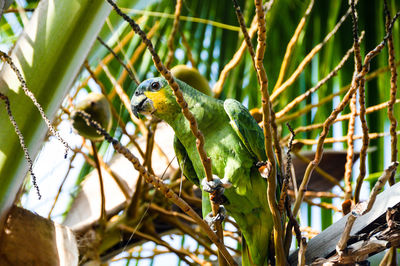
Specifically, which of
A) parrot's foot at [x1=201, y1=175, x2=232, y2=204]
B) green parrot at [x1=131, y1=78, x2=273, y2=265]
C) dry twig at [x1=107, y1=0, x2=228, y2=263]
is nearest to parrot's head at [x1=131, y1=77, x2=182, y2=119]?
green parrot at [x1=131, y1=78, x2=273, y2=265]

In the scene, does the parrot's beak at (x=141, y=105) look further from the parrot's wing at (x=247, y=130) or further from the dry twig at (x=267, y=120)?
the dry twig at (x=267, y=120)

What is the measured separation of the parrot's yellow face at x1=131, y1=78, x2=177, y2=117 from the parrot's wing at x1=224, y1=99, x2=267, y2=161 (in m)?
0.22

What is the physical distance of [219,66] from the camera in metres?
2.07

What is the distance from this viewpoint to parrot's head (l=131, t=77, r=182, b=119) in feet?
4.99

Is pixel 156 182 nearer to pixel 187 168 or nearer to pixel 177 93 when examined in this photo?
pixel 177 93

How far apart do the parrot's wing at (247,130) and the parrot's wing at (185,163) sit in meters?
0.22

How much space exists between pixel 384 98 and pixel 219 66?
69 centimetres

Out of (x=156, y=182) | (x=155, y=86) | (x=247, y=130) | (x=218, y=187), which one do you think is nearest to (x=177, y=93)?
(x=156, y=182)

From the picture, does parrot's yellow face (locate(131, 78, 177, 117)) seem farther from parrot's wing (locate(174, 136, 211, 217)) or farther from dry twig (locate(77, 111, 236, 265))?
dry twig (locate(77, 111, 236, 265))

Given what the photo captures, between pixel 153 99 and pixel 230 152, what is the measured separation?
0.31m

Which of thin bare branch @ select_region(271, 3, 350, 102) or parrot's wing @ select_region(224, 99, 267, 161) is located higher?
thin bare branch @ select_region(271, 3, 350, 102)

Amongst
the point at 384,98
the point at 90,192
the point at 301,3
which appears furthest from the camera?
the point at 301,3

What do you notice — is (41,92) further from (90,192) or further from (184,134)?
(90,192)

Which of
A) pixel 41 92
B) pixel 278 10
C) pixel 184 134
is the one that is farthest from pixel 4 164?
pixel 278 10
